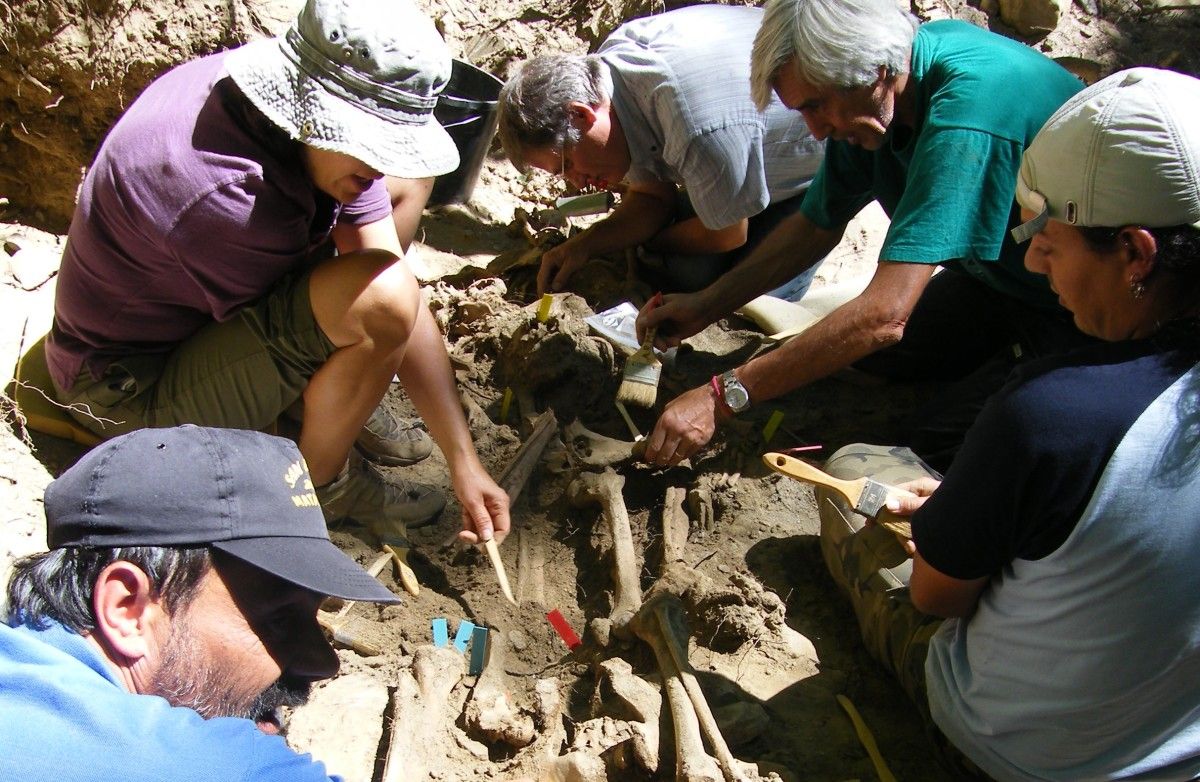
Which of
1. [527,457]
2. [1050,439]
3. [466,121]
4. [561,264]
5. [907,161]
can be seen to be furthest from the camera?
[466,121]

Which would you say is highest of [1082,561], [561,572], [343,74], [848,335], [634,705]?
[343,74]

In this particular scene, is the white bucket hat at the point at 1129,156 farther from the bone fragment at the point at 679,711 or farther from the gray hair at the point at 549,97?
the gray hair at the point at 549,97

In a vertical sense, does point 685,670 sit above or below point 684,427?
below

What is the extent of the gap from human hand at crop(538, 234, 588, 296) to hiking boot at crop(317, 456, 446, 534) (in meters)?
1.30

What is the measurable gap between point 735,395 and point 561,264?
1.46 m

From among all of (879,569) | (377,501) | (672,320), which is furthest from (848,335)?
(377,501)

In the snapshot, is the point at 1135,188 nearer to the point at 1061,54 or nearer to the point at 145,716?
the point at 145,716

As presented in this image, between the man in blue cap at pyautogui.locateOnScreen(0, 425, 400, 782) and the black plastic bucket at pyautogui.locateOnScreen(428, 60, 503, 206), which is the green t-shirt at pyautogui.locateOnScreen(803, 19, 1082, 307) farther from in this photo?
the black plastic bucket at pyautogui.locateOnScreen(428, 60, 503, 206)

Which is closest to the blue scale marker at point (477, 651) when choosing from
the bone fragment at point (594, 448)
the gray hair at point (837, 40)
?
the bone fragment at point (594, 448)

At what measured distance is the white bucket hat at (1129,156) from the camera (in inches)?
65.8

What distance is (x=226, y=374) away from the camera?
269 centimetres

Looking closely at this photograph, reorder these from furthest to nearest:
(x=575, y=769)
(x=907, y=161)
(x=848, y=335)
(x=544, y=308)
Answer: (x=544, y=308)
(x=907, y=161)
(x=848, y=335)
(x=575, y=769)

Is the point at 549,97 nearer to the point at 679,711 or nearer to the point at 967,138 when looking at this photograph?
the point at 967,138

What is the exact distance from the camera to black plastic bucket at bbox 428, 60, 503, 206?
4.52 meters
